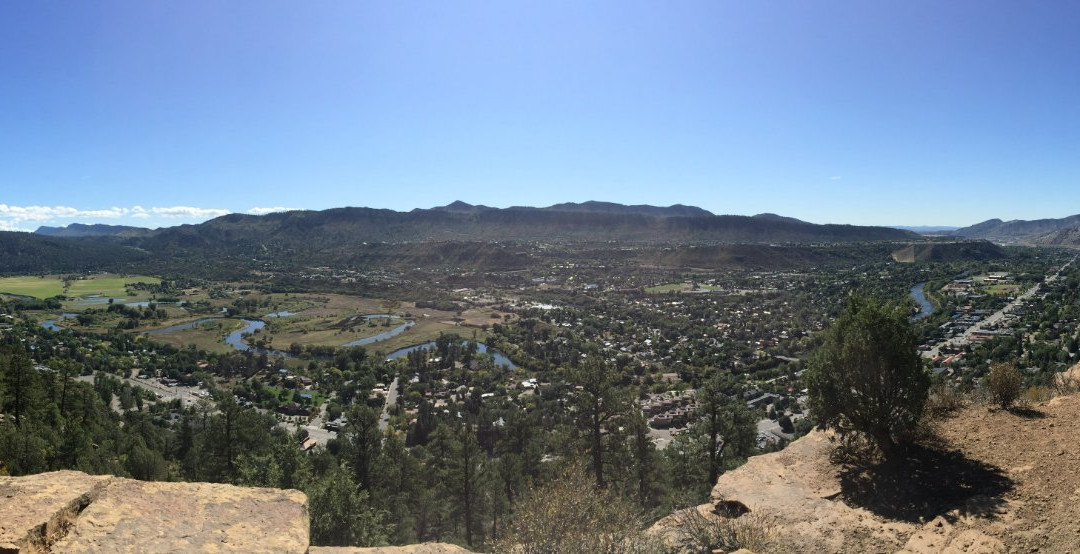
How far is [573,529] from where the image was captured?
9.01m

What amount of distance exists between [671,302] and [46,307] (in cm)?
14379

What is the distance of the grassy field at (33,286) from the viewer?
5576 inches

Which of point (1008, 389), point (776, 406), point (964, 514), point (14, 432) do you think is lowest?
point (776, 406)

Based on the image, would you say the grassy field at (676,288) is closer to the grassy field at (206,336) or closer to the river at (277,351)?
the river at (277,351)

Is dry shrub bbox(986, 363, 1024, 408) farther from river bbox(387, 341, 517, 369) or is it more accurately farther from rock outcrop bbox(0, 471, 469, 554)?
river bbox(387, 341, 517, 369)

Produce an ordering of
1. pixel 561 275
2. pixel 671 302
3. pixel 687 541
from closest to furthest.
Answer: pixel 687 541 → pixel 671 302 → pixel 561 275

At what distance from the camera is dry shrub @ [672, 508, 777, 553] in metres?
9.27

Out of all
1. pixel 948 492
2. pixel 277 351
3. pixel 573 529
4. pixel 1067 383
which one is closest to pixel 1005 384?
pixel 1067 383

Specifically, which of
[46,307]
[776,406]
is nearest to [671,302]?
[776,406]

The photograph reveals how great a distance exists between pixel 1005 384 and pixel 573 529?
1236cm

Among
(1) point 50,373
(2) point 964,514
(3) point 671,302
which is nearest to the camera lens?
(2) point 964,514

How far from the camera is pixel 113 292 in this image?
493 feet

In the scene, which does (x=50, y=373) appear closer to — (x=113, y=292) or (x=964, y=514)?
(x=964, y=514)

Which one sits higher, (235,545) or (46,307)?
(235,545)
